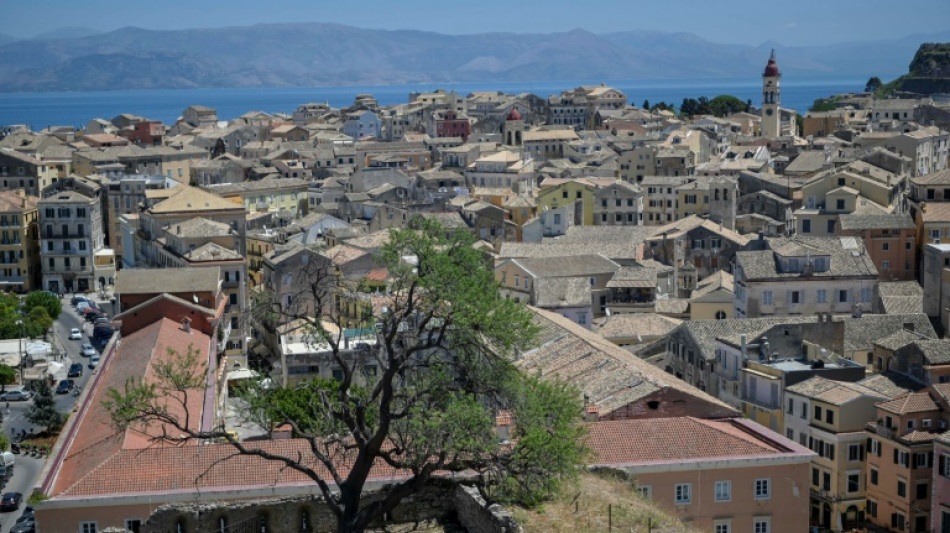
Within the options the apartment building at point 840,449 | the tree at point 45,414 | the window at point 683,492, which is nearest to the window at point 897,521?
the apartment building at point 840,449

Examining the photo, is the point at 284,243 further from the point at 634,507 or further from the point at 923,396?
the point at 634,507

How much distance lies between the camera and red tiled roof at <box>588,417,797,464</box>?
2742cm

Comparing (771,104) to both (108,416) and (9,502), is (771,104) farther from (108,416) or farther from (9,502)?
(108,416)

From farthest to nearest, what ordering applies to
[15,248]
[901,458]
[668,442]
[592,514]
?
1. [15,248]
2. [901,458]
3. [668,442]
4. [592,514]

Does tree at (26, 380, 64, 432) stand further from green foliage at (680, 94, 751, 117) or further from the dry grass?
green foliage at (680, 94, 751, 117)

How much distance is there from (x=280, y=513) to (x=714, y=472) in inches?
385

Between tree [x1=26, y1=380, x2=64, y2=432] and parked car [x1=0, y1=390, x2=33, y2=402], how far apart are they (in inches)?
213

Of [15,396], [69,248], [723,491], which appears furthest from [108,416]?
[69,248]

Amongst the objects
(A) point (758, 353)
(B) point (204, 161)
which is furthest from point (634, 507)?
(B) point (204, 161)

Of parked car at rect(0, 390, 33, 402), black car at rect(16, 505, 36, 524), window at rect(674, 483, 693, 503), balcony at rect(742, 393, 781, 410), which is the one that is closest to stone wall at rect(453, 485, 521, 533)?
window at rect(674, 483, 693, 503)

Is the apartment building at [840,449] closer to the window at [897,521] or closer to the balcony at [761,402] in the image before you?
the window at [897,521]

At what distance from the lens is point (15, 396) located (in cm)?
5228

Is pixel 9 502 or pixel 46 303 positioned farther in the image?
pixel 46 303

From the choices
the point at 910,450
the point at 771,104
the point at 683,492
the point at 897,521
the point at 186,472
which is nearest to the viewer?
the point at 186,472
